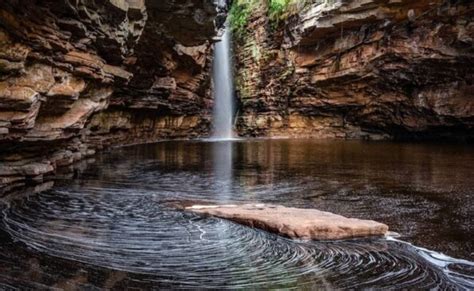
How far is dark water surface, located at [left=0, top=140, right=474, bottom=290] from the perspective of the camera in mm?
3682

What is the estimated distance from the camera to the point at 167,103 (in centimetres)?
2273

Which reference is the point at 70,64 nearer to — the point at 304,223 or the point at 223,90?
the point at 304,223

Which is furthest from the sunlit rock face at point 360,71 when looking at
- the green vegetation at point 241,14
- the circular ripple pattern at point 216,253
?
the circular ripple pattern at point 216,253

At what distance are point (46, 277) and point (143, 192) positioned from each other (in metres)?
4.29

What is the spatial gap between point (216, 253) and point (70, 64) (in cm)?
642

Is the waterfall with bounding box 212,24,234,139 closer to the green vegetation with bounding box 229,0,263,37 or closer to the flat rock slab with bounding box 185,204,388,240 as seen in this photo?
the green vegetation with bounding box 229,0,263,37

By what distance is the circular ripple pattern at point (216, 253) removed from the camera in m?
3.69

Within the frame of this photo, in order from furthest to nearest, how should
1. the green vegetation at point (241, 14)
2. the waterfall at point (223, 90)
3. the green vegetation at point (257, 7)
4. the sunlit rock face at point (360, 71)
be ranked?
the waterfall at point (223, 90) < the green vegetation at point (241, 14) < the green vegetation at point (257, 7) < the sunlit rock face at point (360, 71)

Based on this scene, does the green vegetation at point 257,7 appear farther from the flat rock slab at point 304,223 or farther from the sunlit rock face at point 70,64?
the flat rock slab at point 304,223

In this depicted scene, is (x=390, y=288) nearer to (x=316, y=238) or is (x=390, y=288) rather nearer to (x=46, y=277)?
(x=316, y=238)

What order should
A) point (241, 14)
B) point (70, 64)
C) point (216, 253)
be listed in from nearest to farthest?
point (216, 253) → point (70, 64) → point (241, 14)

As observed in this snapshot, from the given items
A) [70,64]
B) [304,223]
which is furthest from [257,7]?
[304,223]

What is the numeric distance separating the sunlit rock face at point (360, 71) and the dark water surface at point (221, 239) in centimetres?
1208

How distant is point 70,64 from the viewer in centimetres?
910
